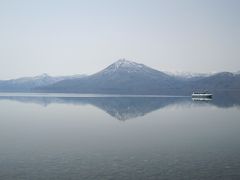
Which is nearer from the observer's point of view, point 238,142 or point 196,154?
point 196,154

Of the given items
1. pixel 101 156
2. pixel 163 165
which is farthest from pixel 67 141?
pixel 163 165

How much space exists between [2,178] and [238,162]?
2286cm

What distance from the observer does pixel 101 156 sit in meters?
35.2

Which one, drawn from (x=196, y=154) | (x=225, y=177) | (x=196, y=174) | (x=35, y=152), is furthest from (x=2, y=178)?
(x=196, y=154)

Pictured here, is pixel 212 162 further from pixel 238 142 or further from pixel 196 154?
pixel 238 142

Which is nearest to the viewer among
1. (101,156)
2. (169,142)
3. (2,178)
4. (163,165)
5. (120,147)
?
(2,178)

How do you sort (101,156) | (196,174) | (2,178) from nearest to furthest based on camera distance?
(2,178) → (196,174) → (101,156)

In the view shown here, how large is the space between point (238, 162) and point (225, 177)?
625 centimetres

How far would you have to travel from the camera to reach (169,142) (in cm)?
4462

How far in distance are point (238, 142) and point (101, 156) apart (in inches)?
829

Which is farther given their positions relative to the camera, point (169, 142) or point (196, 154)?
point (169, 142)

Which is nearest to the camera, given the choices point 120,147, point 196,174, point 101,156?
point 196,174

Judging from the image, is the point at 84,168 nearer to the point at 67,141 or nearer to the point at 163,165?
the point at 163,165

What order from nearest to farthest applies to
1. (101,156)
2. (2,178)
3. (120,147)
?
1. (2,178)
2. (101,156)
3. (120,147)
